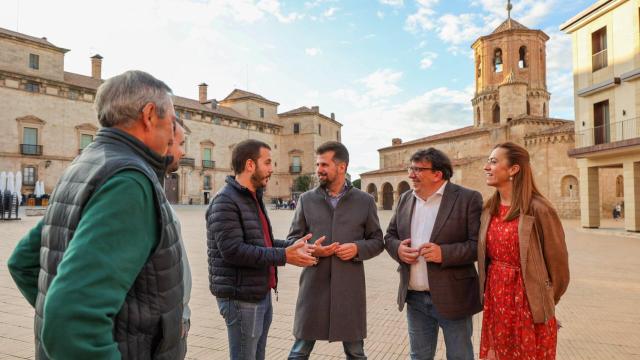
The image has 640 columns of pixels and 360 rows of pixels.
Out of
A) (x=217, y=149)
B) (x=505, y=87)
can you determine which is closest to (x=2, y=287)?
(x=505, y=87)

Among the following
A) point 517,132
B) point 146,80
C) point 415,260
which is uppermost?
point 517,132

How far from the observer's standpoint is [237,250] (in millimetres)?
2646

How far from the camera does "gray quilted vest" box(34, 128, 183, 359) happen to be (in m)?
1.34

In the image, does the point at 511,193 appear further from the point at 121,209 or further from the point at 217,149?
the point at 217,149

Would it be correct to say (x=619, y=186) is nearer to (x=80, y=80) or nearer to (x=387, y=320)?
(x=387, y=320)

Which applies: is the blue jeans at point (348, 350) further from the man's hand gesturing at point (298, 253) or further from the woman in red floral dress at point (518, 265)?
the woman in red floral dress at point (518, 265)

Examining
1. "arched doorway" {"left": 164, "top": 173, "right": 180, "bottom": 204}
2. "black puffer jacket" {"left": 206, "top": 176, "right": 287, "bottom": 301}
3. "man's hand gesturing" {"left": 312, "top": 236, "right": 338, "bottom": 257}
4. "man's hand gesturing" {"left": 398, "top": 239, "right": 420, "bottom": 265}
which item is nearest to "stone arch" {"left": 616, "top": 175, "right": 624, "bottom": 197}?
"man's hand gesturing" {"left": 398, "top": 239, "right": 420, "bottom": 265}

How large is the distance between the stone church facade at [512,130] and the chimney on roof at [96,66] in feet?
94.1

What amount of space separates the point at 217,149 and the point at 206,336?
44.7 metres

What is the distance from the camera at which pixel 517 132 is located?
32.2 meters

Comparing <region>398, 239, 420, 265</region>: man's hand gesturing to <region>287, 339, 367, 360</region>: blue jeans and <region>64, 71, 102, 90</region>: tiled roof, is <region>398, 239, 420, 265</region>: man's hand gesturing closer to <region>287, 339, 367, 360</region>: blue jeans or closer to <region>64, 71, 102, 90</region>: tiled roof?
<region>287, 339, 367, 360</region>: blue jeans

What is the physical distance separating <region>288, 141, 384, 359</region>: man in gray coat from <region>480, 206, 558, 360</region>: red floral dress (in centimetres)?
85

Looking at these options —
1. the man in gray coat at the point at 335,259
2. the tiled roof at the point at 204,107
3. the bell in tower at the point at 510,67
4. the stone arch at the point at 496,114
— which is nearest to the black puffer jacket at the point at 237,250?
the man in gray coat at the point at 335,259

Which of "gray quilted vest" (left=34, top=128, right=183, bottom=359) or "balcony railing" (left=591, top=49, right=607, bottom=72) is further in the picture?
"balcony railing" (left=591, top=49, right=607, bottom=72)
